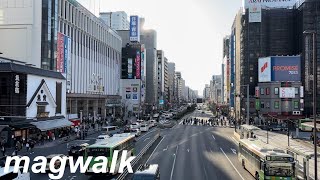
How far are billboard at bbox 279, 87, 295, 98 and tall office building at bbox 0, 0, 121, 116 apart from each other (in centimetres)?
4595

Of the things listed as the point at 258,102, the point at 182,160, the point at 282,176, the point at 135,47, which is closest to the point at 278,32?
the point at 258,102

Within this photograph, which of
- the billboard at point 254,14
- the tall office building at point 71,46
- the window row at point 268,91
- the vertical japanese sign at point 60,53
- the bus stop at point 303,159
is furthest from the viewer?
the billboard at point 254,14

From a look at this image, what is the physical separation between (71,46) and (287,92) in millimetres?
53137

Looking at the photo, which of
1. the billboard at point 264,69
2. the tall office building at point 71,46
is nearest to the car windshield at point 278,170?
the tall office building at point 71,46

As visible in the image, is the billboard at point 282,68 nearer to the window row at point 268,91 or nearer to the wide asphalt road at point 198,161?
the window row at point 268,91

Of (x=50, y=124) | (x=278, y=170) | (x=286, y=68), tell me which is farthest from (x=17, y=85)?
(x=286, y=68)

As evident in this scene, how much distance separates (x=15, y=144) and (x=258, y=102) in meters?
67.2

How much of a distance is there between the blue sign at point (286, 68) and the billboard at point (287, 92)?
231cm

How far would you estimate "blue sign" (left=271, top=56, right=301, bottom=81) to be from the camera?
299 feet

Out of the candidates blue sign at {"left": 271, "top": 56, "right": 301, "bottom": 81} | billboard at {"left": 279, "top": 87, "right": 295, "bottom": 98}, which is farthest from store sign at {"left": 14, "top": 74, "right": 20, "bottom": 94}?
billboard at {"left": 279, "top": 87, "right": 295, "bottom": 98}

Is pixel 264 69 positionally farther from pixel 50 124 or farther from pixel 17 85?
pixel 17 85

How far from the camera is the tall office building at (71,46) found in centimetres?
6675

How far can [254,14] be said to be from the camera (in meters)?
100

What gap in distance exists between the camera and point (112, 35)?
120562mm
